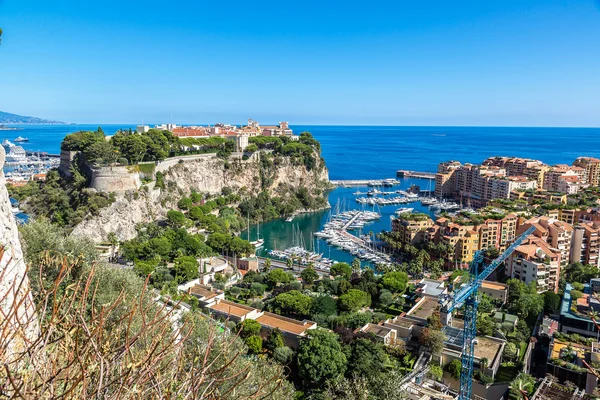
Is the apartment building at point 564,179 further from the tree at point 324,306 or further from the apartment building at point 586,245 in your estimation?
the tree at point 324,306

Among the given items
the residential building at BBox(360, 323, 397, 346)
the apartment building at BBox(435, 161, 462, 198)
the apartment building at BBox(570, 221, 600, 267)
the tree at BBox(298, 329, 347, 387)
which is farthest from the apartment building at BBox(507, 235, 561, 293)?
the apartment building at BBox(435, 161, 462, 198)

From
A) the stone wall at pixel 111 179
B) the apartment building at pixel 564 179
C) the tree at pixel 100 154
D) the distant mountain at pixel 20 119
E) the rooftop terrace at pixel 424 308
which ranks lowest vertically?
the rooftop terrace at pixel 424 308

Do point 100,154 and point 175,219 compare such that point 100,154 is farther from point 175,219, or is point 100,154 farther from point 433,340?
point 433,340

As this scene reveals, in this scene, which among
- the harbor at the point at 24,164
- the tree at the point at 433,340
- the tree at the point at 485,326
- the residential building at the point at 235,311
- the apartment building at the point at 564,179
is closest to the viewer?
the tree at the point at 433,340

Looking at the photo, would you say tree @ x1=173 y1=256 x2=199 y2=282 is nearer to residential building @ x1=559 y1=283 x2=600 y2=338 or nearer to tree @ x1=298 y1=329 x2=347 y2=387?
tree @ x1=298 y1=329 x2=347 y2=387

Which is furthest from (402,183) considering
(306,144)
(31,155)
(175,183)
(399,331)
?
(31,155)

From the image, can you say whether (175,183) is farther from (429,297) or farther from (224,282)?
(429,297)

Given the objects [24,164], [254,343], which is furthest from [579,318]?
[24,164]

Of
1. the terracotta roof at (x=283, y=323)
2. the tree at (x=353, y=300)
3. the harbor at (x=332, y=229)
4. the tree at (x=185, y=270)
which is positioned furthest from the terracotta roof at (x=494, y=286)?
the tree at (x=185, y=270)
